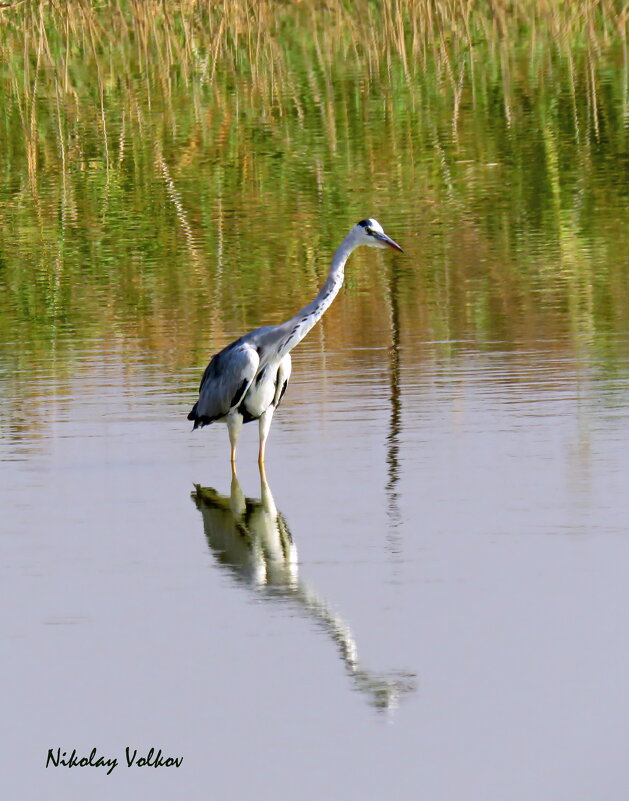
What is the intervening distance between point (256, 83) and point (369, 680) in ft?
64.7

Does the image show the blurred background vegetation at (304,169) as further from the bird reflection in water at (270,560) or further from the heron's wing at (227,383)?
the bird reflection in water at (270,560)

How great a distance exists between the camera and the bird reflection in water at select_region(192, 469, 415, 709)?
586 cm

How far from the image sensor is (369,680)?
19.3 feet

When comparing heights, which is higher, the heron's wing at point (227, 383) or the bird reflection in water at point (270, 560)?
the heron's wing at point (227, 383)

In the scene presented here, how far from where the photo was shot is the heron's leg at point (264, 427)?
9266 mm

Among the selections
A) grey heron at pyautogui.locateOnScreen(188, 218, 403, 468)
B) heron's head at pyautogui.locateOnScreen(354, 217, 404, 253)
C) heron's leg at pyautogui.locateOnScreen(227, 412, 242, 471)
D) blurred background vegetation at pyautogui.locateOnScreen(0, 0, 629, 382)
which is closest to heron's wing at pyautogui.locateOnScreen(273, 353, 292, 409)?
grey heron at pyautogui.locateOnScreen(188, 218, 403, 468)

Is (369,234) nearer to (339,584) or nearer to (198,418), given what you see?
(198,418)

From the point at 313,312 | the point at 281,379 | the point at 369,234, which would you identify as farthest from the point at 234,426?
the point at 369,234

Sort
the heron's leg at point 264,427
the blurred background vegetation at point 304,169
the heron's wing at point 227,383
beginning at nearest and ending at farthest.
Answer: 1. the heron's leg at point 264,427
2. the heron's wing at point 227,383
3. the blurred background vegetation at point 304,169

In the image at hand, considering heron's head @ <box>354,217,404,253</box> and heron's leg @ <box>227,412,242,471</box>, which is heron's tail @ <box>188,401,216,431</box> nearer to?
heron's leg @ <box>227,412,242,471</box>

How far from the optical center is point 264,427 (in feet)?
31.0

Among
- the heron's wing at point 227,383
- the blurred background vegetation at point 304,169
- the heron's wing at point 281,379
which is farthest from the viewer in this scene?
the blurred background vegetation at point 304,169

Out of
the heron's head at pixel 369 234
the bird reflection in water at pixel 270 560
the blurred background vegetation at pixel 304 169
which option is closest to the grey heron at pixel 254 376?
the heron's head at pixel 369 234

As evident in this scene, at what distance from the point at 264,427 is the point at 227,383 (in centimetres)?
32
